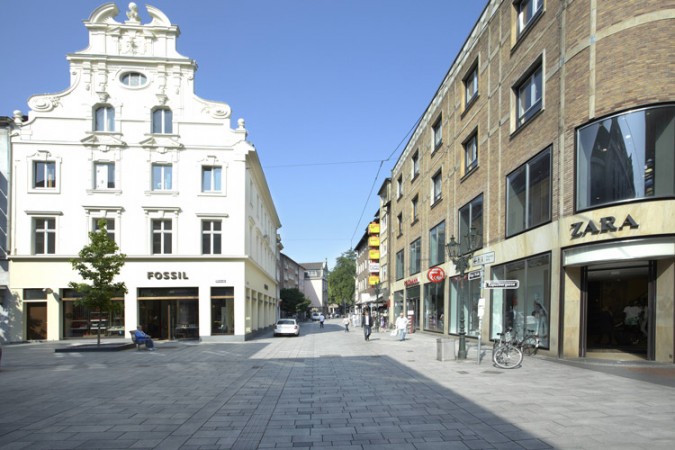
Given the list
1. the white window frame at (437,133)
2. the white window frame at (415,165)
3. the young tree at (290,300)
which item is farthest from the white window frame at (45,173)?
the young tree at (290,300)

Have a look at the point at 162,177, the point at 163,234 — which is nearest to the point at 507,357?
the point at 163,234

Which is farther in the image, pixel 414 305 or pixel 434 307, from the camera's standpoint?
pixel 414 305

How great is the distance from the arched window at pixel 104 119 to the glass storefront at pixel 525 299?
21.5 meters

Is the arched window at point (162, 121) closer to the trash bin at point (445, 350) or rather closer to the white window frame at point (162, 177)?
the white window frame at point (162, 177)

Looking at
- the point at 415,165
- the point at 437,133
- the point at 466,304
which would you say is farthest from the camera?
the point at 415,165

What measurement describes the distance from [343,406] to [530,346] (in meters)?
9.56

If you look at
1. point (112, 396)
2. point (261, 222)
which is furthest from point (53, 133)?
point (112, 396)

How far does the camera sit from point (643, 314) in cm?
1378

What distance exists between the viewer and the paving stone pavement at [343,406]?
6.42 m

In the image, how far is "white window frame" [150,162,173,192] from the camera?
26484 mm

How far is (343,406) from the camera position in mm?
8570

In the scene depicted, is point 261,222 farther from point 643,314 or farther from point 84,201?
point 643,314

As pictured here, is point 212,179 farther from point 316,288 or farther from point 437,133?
point 316,288

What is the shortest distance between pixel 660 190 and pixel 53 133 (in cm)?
2773
